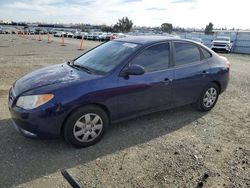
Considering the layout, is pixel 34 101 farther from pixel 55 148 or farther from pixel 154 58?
pixel 154 58

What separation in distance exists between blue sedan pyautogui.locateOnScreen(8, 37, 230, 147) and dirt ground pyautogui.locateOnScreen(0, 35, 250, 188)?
1.14 ft

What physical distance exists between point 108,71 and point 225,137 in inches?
95.3

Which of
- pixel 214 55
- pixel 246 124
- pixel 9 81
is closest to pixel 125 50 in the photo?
pixel 214 55

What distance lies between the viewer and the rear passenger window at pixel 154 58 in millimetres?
4418

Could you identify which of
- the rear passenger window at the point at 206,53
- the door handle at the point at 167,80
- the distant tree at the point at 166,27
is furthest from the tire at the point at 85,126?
the distant tree at the point at 166,27

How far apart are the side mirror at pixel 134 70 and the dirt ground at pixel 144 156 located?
1.14 m

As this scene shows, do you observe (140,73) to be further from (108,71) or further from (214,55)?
(214,55)

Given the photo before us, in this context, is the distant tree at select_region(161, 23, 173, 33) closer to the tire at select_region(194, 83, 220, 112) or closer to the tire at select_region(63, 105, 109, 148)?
the tire at select_region(194, 83, 220, 112)

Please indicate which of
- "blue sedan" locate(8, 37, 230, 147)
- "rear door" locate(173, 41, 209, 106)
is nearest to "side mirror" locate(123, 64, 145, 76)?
"blue sedan" locate(8, 37, 230, 147)

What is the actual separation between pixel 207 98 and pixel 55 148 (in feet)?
11.4

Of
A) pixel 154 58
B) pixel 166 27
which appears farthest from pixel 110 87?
pixel 166 27

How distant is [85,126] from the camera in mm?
3871

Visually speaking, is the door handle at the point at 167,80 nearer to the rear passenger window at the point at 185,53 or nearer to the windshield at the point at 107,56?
the rear passenger window at the point at 185,53

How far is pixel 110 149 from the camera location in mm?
3975
